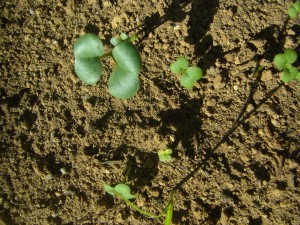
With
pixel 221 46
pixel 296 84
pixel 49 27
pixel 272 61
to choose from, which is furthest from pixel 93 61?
pixel 296 84

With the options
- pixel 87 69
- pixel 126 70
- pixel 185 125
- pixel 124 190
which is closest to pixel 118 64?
pixel 126 70

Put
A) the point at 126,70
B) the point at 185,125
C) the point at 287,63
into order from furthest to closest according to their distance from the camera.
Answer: the point at 185,125, the point at 287,63, the point at 126,70

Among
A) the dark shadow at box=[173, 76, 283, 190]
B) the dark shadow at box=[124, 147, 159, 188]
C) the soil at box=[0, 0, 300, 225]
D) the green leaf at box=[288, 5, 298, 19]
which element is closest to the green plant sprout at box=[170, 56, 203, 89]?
the soil at box=[0, 0, 300, 225]

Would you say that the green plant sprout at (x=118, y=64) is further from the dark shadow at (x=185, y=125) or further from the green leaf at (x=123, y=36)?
the dark shadow at (x=185, y=125)

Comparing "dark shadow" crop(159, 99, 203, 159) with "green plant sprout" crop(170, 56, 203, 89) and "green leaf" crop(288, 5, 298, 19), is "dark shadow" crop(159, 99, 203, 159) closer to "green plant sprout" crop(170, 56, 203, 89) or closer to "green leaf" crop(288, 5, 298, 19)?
"green plant sprout" crop(170, 56, 203, 89)

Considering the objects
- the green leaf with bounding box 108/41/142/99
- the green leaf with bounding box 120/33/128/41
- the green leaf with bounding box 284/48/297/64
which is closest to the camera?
the green leaf with bounding box 108/41/142/99

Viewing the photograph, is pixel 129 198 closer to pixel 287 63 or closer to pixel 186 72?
pixel 186 72

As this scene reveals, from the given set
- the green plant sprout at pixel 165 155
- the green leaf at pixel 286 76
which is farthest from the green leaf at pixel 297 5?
the green plant sprout at pixel 165 155

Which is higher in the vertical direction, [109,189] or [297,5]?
[297,5]
